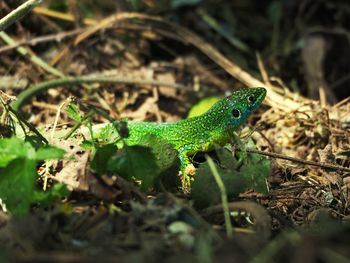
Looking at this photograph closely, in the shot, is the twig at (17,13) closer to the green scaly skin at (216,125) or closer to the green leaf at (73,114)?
the green leaf at (73,114)

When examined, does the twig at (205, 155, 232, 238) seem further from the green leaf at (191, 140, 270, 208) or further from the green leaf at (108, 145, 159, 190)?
the green leaf at (108, 145, 159, 190)

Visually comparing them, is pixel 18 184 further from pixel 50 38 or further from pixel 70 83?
pixel 50 38

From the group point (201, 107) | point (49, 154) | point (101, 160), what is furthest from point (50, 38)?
point (49, 154)

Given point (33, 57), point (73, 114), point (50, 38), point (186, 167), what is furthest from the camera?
point (50, 38)

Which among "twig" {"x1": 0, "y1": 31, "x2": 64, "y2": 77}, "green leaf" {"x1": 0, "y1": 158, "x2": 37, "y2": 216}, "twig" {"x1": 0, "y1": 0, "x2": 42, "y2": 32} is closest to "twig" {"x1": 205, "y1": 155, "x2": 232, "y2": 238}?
"green leaf" {"x1": 0, "y1": 158, "x2": 37, "y2": 216}

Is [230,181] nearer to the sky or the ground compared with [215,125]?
nearer to the ground

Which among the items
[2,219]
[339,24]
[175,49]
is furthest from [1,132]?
[339,24]

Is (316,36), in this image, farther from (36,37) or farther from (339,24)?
(36,37)
